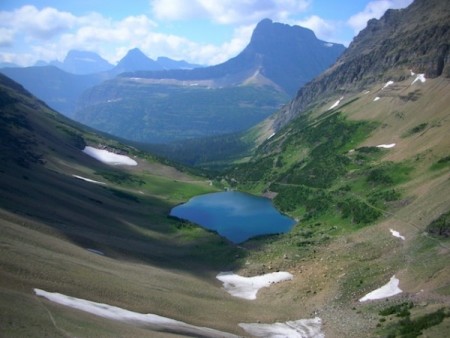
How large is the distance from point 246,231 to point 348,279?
215ft

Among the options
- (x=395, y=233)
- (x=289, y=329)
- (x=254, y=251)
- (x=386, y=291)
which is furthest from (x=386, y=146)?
(x=289, y=329)

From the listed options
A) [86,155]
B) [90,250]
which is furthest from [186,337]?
[86,155]

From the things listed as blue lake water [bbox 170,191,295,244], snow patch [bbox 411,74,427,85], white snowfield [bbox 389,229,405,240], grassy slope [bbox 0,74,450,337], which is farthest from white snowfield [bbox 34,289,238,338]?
snow patch [bbox 411,74,427,85]

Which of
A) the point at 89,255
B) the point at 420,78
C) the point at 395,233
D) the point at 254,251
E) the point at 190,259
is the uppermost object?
the point at 420,78

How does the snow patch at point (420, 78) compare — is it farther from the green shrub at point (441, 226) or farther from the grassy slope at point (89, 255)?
the green shrub at point (441, 226)

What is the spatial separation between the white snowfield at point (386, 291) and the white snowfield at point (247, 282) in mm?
17725

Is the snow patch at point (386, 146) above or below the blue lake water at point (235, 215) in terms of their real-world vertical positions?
above

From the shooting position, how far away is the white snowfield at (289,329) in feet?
178

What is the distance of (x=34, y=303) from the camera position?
4122 cm

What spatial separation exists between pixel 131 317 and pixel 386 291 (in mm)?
35138

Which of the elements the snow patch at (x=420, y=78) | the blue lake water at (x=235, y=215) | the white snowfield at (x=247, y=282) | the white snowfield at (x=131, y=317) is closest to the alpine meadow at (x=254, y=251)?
the white snowfield at (x=131, y=317)

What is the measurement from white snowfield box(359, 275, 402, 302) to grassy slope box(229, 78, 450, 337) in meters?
1.12

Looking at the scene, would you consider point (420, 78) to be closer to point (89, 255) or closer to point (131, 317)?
point (89, 255)

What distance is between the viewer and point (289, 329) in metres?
56.5
